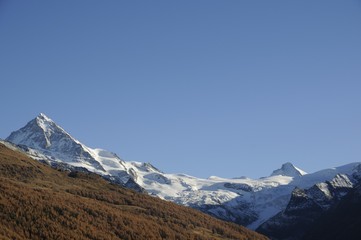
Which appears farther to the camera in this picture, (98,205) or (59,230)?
(98,205)

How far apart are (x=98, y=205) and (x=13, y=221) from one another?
1541 inches

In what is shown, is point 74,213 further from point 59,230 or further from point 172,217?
point 172,217

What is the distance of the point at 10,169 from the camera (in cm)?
18475

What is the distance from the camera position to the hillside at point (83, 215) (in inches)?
4483

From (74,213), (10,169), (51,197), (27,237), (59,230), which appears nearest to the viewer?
(27,237)

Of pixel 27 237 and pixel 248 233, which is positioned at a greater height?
pixel 248 233

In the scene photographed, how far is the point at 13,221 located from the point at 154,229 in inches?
1606

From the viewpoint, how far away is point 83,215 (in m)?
131

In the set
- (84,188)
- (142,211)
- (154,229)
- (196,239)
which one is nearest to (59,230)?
(154,229)

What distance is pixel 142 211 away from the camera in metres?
167

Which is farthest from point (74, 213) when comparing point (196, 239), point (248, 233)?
point (248, 233)

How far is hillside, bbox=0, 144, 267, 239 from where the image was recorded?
113856mm

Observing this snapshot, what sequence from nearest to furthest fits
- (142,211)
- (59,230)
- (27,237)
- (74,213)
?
(27,237) < (59,230) < (74,213) < (142,211)

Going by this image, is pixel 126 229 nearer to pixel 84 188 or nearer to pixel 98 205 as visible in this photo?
pixel 98 205
